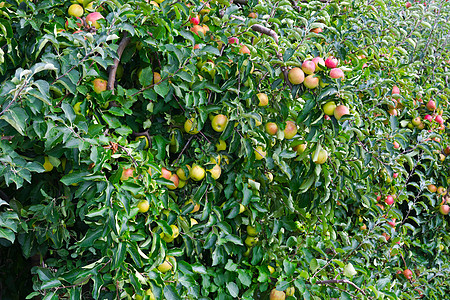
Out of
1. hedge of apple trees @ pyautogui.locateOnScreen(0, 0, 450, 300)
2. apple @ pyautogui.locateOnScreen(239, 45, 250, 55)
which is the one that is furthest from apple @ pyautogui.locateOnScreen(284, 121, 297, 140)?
apple @ pyautogui.locateOnScreen(239, 45, 250, 55)

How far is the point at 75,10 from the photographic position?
1.49 m

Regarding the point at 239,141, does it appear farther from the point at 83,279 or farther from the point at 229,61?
the point at 83,279

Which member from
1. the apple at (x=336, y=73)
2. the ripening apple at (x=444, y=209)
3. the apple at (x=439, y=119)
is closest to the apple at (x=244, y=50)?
the apple at (x=336, y=73)

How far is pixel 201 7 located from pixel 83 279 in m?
1.11

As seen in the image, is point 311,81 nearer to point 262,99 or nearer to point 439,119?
point 262,99

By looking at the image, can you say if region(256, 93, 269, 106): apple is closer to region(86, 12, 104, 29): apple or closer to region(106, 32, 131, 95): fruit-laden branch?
region(106, 32, 131, 95): fruit-laden branch

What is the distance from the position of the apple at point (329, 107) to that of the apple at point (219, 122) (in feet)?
1.24

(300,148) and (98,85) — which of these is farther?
(300,148)

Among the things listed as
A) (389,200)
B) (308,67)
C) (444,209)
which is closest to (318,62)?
(308,67)

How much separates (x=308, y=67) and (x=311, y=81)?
0.05 m

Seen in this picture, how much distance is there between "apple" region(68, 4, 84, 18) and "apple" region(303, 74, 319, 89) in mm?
830

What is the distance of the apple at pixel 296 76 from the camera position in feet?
4.78

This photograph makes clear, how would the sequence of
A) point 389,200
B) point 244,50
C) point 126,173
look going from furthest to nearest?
point 389,200
point 244,50
point 126,173

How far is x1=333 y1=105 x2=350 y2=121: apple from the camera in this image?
140cm
